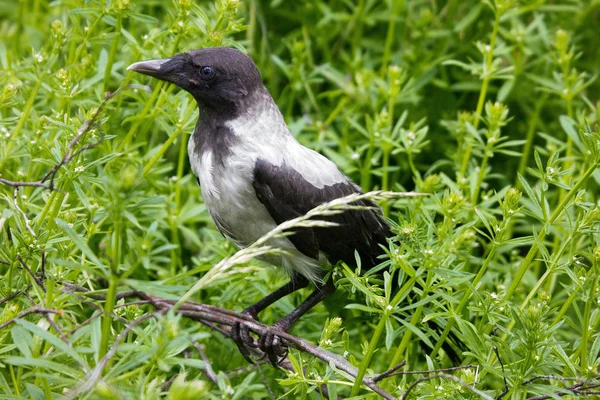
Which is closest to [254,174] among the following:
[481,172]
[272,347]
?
[272,347]

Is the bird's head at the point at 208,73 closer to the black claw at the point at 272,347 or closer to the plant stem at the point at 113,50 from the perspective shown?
the plant stem at the point at 113,50

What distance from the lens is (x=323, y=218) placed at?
3.11 metres

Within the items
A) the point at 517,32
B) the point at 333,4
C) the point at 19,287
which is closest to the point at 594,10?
the point at 517,32

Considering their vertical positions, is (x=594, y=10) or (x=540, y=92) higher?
(x=594, y=10)

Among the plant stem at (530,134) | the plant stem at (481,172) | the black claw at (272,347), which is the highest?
the plant stem at (481,172)

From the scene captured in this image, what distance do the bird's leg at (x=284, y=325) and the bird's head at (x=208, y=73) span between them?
0.84 m

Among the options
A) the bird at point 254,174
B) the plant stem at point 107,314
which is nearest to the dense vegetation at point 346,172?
the plant stem at point 107,314

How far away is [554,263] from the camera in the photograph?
2699mm

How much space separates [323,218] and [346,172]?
2.86 ft

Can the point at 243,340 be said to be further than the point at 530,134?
No

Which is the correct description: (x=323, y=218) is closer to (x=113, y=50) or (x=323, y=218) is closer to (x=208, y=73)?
(x=208, y=73)

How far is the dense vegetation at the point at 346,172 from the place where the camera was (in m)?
2.38

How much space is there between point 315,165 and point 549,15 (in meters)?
2.79

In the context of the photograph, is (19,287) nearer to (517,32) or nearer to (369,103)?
(369,103)
